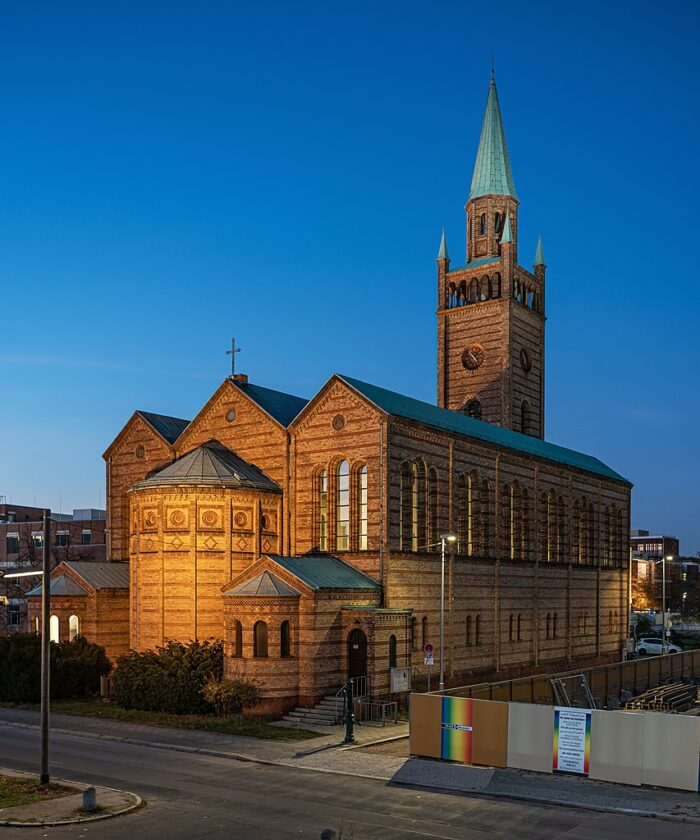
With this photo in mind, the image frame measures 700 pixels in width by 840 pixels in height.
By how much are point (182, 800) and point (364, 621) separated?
49.2ft

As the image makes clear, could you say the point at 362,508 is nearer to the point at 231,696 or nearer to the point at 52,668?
the point at 231,696

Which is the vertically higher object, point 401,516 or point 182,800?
point 401,516

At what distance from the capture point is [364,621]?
38188 millimetres

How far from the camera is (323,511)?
44000 mm

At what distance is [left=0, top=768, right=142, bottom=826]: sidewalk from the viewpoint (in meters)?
21.5

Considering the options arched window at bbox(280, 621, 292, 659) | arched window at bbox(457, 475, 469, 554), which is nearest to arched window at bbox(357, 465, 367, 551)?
arched window at bbox(280, 621, 292, 659)

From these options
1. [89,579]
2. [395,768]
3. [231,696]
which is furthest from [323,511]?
[395,768]

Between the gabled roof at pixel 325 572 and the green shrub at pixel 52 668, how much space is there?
10.7 m

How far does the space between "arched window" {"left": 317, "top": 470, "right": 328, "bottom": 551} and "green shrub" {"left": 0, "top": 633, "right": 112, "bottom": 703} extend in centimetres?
1153

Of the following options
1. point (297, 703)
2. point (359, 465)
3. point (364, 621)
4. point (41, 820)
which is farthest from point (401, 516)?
point (41, 820)

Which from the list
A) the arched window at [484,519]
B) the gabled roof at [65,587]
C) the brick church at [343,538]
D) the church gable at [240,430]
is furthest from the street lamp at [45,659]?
the arched window at [484,519]

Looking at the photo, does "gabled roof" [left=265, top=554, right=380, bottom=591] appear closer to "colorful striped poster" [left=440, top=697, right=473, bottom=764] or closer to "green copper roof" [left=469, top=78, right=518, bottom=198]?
"colorful striped poster" [left=440, top=697, right=473, bottom=764]

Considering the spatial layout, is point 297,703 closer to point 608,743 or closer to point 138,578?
point 138,578

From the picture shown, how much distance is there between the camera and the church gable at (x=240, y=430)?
4538 cm
